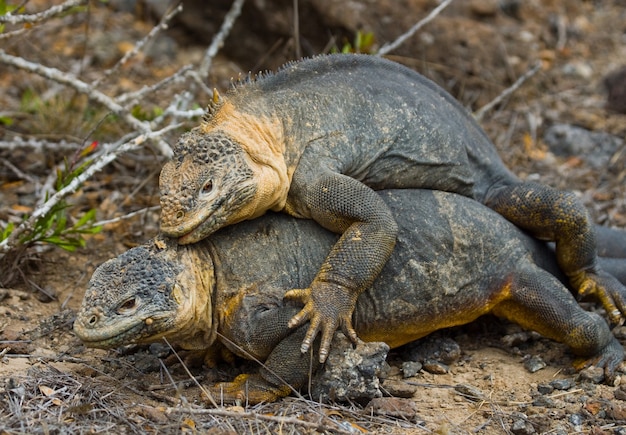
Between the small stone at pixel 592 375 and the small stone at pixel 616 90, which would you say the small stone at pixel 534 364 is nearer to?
the small stone at pixel 592 375

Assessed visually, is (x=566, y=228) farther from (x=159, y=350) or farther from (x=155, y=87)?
(x=155, y=87)

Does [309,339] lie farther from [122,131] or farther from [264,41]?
[264,41]

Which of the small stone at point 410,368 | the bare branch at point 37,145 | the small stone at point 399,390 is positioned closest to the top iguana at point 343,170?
the small stone at point 399,390

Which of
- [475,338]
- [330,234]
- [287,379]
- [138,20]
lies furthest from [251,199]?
[138,20]

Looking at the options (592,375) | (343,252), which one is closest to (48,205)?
(343,252)

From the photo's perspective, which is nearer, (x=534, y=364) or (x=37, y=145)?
(x=534, y=364)

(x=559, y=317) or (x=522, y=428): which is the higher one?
(x=559, y=317)
